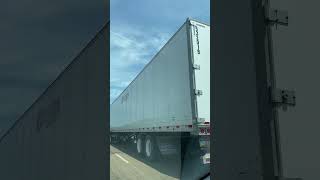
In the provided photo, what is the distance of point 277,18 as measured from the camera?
2395 millimetres

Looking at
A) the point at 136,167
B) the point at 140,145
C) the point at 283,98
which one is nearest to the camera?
the point at 283,98

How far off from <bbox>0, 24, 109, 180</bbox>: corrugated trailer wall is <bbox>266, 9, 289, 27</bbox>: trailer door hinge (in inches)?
32.7

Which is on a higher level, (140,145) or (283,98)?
(283,98)

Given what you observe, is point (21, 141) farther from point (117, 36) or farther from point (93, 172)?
point (117, 36)

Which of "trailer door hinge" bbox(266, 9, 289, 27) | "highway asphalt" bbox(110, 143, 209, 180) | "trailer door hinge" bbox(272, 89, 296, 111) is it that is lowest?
"highway asphalt" bbox(110, 143, 209, 180)

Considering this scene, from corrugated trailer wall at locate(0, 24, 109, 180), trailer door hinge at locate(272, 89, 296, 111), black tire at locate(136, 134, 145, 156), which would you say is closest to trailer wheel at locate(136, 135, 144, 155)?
black tire at locate(136, 134, 145, 156)

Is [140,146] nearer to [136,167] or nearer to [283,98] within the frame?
[136,167]

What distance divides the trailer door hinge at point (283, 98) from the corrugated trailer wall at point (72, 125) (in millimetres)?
845

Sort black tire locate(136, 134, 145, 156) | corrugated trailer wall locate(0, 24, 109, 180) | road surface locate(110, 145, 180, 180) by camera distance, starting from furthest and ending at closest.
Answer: black tire locate(136, 134, 145, 156)
corrugated trailer wall locate(0, 24, 109, 180)
road surface locate(110, 145, 180, 180)

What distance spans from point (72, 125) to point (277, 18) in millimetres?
1382

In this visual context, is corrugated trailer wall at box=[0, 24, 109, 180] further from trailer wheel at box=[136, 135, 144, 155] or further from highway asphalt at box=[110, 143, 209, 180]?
trailer wheel at box=[136, 135, 144, 155]

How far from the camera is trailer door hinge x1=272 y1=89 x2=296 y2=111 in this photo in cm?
230

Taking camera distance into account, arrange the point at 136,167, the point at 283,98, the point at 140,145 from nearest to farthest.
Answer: the point at 283,98
the point at 136,167
the point at 140,145

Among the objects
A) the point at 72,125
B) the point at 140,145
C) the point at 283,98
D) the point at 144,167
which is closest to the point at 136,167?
the point at 144,167
